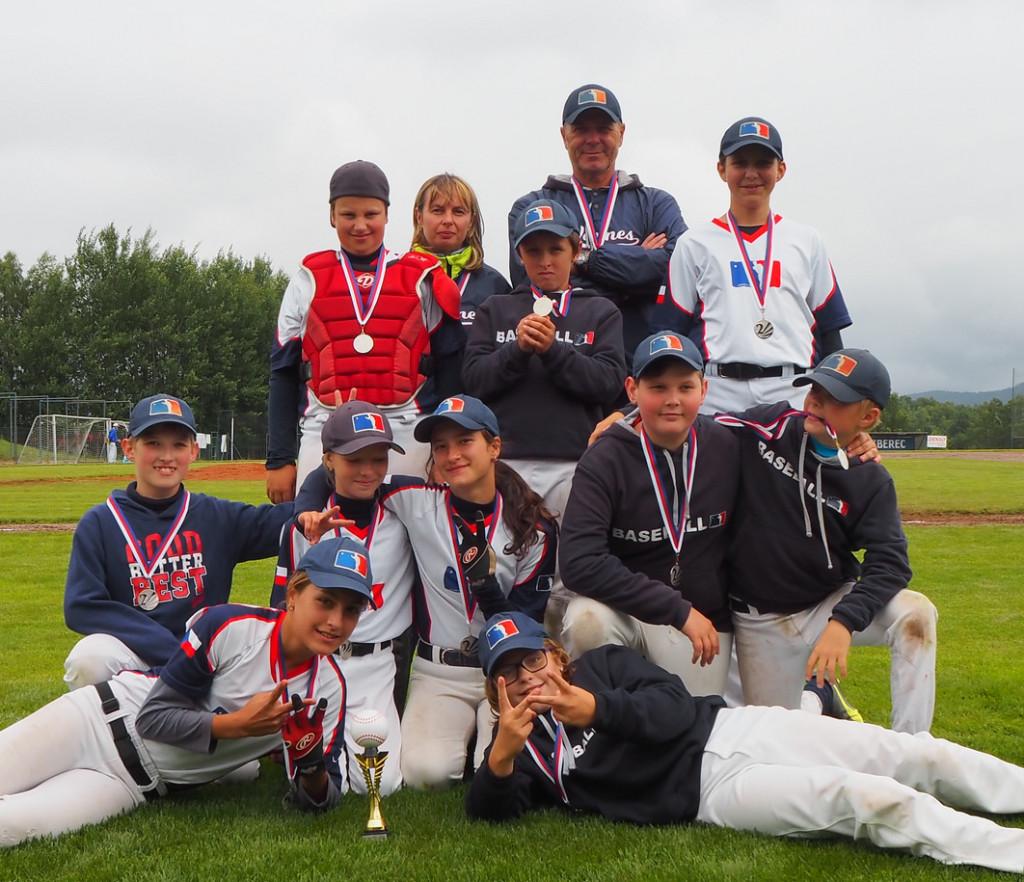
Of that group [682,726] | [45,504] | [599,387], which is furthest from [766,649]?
[45,504]

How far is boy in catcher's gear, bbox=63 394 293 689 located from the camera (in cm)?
450

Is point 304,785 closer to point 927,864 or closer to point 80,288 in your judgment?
point 927,864

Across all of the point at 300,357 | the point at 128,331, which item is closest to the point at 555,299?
the point at 300,357

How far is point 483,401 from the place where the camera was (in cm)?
513

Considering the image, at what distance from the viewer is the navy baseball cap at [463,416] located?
453 cm

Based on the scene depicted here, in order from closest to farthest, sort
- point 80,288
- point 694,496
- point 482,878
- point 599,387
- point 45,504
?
point 482,878, point 694,496, point 599,387, point 45,504, point 80,288

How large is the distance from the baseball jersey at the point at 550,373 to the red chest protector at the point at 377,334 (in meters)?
0.32

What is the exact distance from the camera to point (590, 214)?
5859 mm

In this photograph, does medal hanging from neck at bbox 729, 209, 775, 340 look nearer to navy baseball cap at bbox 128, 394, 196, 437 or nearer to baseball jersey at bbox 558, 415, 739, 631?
baseball jersey at bbox 558, 415, 739, 631

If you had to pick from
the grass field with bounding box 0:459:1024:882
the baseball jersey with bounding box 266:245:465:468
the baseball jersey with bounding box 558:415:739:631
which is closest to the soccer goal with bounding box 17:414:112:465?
the grass field with bounding box 0:459:1024:882

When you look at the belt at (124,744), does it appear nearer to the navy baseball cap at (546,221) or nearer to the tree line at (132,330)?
the navy baseball cap at (546,221)

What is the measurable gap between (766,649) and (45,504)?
19970 mm

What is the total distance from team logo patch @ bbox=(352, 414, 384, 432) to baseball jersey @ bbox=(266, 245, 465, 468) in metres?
0.77

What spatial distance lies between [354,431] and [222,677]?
1225 millimetres
